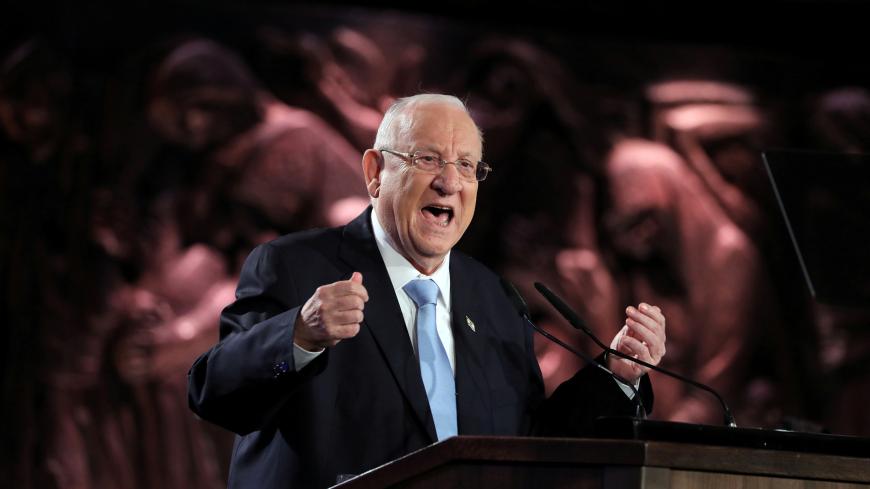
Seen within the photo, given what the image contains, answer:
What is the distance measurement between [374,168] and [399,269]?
10.4 inches

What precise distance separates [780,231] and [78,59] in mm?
3243

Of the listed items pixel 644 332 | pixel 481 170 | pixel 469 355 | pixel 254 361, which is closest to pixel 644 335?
pixel 644 332

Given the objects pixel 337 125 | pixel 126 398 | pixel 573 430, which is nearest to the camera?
pixel 573 430

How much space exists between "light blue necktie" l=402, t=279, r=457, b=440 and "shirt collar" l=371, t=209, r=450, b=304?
0.11ft

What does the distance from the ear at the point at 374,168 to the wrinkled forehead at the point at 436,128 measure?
0.24 ft

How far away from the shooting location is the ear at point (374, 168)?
2549 mm

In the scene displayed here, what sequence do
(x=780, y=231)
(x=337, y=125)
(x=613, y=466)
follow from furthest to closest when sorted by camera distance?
(x=780, y=231) < (x=337, y=125) < (x=613, y=466)

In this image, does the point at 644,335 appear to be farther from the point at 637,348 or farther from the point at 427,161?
the point at 427,161

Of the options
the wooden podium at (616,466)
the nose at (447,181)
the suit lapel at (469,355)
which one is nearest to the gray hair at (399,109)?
the nose at (447,181)

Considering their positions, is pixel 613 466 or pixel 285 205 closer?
pixel 613 466

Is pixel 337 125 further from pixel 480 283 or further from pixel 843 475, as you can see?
pixel 843 475

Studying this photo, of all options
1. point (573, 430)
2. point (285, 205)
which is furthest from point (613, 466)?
point (285, 205)

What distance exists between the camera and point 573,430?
2322 millimetres

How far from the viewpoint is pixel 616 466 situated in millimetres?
1507
